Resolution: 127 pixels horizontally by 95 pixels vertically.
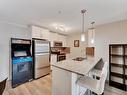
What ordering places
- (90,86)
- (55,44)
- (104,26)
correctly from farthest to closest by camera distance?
1. (55,44)
2. (104,26)
3. (90,86)

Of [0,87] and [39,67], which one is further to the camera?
[39,67]

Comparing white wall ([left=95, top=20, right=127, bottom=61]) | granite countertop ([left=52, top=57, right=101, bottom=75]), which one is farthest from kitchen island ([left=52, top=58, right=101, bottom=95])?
white wall ([left=95, top=20, right=127, bottom=61])

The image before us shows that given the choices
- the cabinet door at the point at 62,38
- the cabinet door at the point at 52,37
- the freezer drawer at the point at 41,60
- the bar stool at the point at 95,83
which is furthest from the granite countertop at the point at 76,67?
the cabinet door at the point at 62,38

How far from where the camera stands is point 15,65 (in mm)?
3527

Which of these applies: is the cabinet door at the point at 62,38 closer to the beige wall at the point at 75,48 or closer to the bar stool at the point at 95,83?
the beige wall at the point at 75,48

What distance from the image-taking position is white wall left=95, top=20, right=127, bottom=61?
355 cm

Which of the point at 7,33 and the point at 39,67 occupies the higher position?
the point at 7,33

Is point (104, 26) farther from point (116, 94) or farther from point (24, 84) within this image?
point (24, 84)

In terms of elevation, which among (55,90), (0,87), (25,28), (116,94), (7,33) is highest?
(25,28)

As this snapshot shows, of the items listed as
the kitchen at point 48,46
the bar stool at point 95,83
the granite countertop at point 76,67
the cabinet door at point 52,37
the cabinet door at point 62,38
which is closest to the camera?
the bar stool at point 95,83

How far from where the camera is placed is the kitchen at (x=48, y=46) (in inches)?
92.0

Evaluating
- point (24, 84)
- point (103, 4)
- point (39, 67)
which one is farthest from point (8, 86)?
point (103, 4)

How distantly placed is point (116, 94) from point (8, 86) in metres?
3.42

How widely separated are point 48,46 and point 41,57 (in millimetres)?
657
